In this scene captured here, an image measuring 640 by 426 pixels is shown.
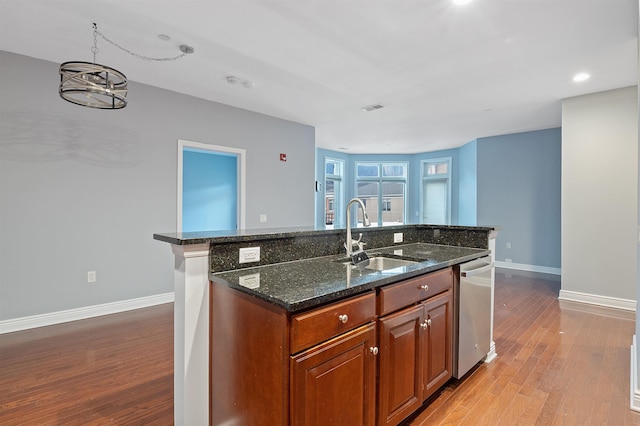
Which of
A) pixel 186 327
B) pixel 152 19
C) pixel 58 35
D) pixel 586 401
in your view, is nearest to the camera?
pixel 186 327

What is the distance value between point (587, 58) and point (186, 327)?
4212mm

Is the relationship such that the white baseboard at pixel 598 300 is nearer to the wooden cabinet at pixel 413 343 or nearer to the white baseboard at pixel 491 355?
the white baseboard at pixel 491 355

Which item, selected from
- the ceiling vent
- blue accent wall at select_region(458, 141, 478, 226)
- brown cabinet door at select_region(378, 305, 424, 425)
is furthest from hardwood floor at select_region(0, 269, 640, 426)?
blue accent wall at select_region(458, 141, 478, 226)

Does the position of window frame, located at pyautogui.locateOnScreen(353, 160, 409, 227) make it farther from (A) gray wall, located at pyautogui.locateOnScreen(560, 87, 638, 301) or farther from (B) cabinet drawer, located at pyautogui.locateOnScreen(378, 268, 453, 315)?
(B) cabinet drawer, located at pyautogui.locateOnScreen(378, 268, 453, 315)

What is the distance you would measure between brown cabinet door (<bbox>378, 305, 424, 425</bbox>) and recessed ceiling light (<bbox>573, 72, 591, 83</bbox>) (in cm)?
354

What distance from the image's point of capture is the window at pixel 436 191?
8531mm

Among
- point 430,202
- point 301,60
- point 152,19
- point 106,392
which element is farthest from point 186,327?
point 430,202

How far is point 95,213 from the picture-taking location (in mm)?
3564

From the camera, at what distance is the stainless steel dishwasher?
2.15 metres

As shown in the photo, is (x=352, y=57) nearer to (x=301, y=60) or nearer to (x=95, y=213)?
(x=301, y=60)

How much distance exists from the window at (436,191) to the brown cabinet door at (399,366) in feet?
23.7

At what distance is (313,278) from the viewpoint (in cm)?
153

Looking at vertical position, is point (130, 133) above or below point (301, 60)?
below

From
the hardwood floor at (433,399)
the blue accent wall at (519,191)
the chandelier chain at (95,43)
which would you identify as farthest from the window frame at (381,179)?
the chandelier chain at (95,43)
